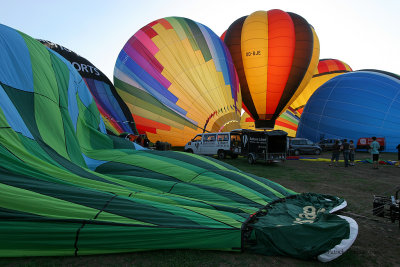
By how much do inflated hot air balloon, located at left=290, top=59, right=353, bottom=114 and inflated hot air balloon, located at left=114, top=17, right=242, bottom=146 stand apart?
17113 mm

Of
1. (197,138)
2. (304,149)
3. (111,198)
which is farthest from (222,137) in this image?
(111,198)

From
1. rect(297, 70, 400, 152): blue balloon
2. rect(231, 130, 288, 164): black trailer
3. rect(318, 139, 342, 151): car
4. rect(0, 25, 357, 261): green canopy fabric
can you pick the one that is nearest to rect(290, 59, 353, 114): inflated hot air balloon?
rect(297, 70, 400, 152): blue balloon

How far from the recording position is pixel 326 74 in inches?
1166

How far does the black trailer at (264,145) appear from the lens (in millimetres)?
13189

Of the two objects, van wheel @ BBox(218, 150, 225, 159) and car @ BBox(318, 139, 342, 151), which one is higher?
car @ BBox(318, 139, 342, 151)

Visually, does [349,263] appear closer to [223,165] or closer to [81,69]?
[223,165]

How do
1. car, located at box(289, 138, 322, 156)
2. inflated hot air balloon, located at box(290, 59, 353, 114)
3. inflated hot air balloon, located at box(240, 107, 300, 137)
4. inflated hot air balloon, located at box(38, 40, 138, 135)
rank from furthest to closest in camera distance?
1. inflated hot air balloon, located at box(240, 107, 300, 137)
2. inflated hot air balloon, located at box(290, 59, 353, 114)
3. car, located at box(289, 138, 322, 156)
4. inflated hot air balloon, located at box(38, 40, 138, 135)

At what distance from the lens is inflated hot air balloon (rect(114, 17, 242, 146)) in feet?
43.9

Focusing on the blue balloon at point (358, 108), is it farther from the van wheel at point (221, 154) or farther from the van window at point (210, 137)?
the van window at point (210, 137)

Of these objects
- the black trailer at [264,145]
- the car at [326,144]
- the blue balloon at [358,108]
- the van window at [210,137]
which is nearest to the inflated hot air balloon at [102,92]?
the van window at [210,137]

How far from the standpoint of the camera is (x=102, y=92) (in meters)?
10.6

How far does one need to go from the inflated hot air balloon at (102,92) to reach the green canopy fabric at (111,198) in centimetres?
495

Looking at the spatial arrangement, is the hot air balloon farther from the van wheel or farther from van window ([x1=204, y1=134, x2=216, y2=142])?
Result: van window ([x1=204, y1=134, x2=216, y2=142])

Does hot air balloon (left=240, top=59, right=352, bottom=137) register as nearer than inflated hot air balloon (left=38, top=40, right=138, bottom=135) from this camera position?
No
